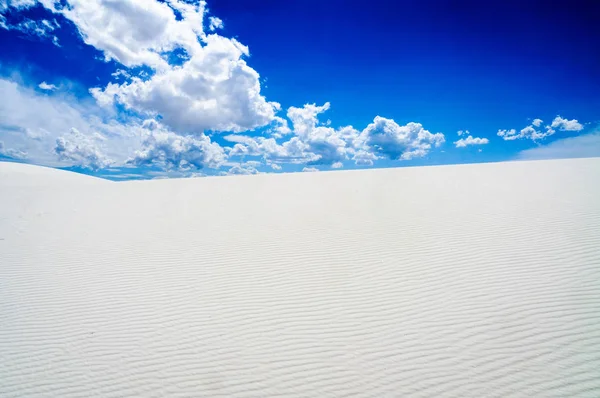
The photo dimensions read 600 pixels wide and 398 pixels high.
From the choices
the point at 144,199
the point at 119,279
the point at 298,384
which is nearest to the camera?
the point at 298,384

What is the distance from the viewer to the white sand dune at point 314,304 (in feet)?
12.5

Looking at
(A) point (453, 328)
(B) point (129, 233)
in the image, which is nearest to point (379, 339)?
(A) point (453, 328)

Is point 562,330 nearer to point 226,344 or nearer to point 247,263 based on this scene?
point 226,344

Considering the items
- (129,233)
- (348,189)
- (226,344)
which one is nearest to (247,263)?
(226,344)

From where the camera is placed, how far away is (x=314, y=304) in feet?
17.2

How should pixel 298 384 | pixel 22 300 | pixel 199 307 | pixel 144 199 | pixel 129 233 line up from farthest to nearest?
pixel 144 199 → pixel 129 233 → pixel 22 300 → pixel 199 307 → pixel 298 384

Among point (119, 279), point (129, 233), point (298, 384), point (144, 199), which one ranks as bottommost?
point (298, 384)

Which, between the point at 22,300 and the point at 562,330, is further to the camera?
the point at 22,300

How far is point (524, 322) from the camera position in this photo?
14.5 feet

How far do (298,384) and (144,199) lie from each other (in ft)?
44.0

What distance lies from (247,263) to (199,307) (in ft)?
5.73

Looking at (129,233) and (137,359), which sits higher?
(129,233)

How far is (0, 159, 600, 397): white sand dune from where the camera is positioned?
3.80 metres

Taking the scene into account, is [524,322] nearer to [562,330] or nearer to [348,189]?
[562,330]
